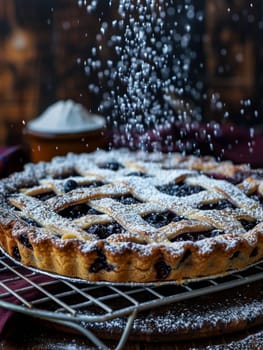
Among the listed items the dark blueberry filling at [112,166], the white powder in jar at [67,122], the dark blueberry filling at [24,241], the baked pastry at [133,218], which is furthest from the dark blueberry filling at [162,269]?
the white powder in jar at [67,122]

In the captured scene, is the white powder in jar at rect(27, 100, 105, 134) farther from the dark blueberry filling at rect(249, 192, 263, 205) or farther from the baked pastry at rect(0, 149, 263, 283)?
the dark blueberry filling at rect(249, 192, 263, 205)

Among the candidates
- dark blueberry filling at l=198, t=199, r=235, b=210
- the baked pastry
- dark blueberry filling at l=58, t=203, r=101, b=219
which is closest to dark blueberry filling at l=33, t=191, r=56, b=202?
the baked pastry

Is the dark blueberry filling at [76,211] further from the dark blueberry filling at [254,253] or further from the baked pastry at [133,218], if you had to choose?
the dark blueberry filling at [254,253]

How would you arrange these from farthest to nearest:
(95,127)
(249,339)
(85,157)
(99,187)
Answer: (95,127) < (85,157) < (99,187) < (249,339)

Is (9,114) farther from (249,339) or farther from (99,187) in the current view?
(249,339)

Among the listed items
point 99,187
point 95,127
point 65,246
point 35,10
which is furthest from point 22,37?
point 65,246

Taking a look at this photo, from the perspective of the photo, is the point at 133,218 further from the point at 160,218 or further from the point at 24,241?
the point at 24,241

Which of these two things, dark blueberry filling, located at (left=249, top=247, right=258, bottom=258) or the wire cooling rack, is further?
dark blueberry filling, located at (left=249, top=247, right=258, bottom=258)
